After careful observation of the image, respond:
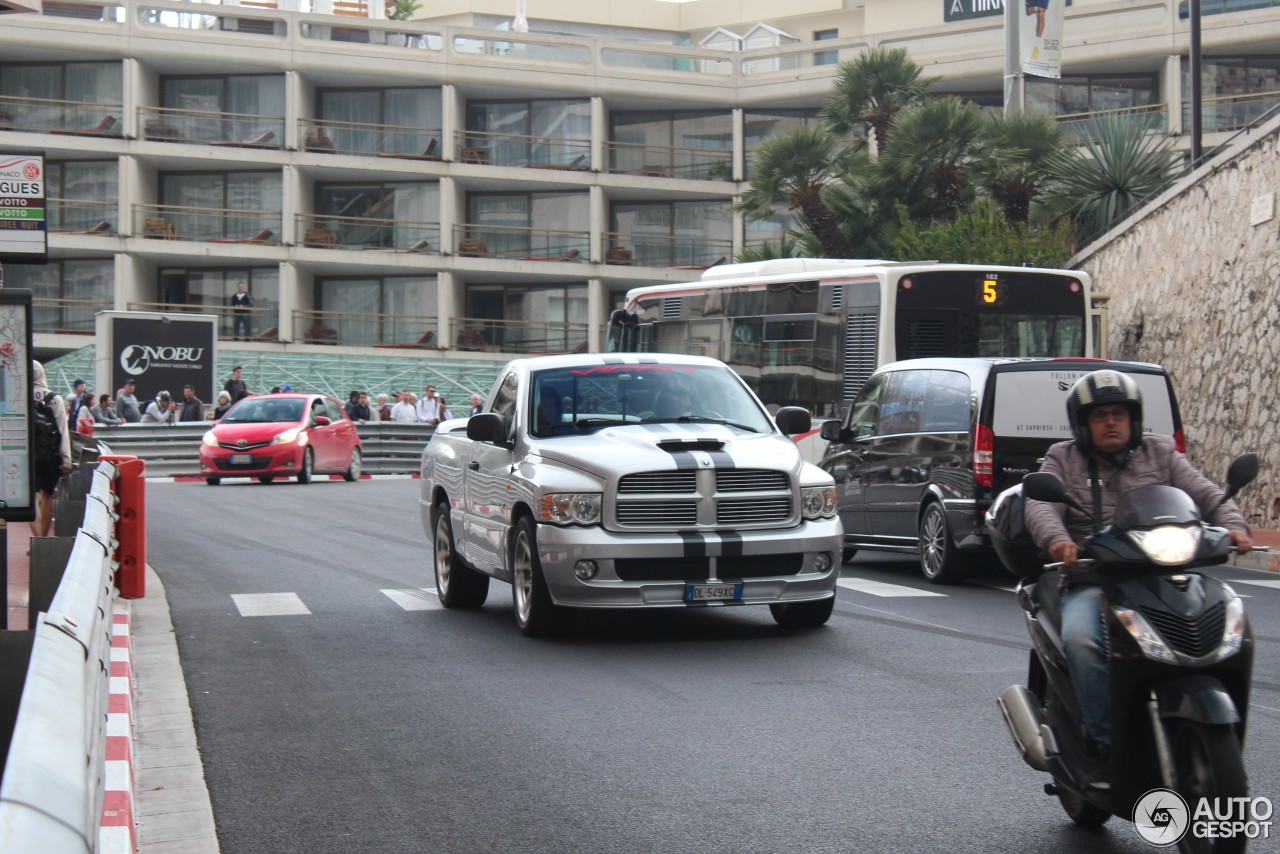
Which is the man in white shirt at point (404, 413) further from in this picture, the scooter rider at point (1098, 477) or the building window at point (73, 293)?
the scooter rider at point (1098, 477)

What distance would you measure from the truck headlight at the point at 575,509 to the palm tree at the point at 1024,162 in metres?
27.2

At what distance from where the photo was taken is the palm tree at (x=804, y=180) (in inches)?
1583

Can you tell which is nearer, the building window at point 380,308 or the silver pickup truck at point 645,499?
the silver pickup truck at point 645,499

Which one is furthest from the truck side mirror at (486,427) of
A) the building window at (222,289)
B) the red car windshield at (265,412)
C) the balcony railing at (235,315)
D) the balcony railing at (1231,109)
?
the building window at (222,289)

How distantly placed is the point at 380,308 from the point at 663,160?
407 inches

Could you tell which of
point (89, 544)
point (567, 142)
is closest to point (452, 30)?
point (567, 142)

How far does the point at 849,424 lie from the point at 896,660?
6.79 meters

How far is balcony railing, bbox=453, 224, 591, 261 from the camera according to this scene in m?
55.2

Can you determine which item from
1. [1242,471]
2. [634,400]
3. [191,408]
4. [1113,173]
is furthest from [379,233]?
[1242,471]

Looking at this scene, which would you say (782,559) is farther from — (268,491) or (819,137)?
(819,137)

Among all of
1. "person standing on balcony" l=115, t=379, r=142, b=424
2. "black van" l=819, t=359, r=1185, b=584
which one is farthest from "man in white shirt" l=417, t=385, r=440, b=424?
"black van" l=819, t=359, r=1185, b=584

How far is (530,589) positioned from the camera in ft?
35.2

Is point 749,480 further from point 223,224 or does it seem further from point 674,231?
point 674,231

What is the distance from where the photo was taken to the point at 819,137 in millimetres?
40438
